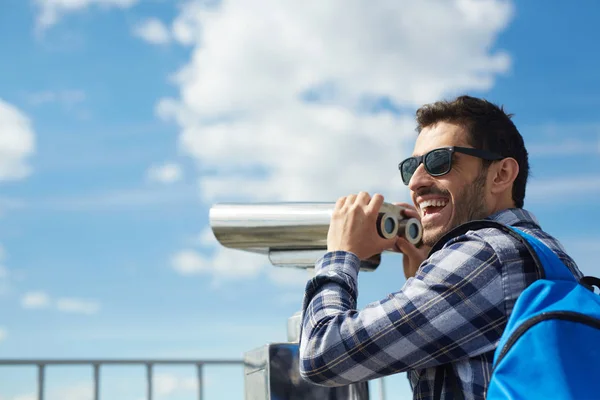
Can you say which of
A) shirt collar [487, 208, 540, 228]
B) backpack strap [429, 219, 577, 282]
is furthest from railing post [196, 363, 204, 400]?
backpack strap [429, 219, 577, 282]

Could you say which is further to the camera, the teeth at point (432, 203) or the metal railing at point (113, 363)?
the metal railing at point (113, 363)

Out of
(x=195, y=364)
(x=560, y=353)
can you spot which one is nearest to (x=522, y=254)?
(x=560, y=353)

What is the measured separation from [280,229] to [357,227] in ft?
1.15

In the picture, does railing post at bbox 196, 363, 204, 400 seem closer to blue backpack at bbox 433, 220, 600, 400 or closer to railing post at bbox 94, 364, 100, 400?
railing post at bbox 94, 364, 100, 400

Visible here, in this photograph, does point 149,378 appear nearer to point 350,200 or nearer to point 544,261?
point 350,200

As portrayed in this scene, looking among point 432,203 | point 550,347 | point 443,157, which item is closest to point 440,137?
point 443,157

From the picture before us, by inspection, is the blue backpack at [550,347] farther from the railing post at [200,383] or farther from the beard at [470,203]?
the railing post at [200,383]

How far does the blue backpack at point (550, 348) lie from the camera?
1282mm

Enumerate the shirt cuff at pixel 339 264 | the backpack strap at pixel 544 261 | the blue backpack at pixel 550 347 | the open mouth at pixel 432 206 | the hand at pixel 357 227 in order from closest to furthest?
1. the blue backpack at pixel 550 347
2. the backpack strap at pixel 544 261
3. the shirt cuff at pixel 339 264
4. the hand at pixel 357 227
5. the open mouth at pixel 432 206

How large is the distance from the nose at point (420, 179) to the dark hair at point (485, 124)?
0.15 metres

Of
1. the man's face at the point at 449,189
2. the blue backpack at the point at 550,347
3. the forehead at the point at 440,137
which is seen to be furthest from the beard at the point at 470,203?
the blue backpack at the point at 550,347

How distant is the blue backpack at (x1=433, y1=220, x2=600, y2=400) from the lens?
1282 mm

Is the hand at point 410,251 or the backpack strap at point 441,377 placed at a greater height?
the hand at point 410,251

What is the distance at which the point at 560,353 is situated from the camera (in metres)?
1.30
